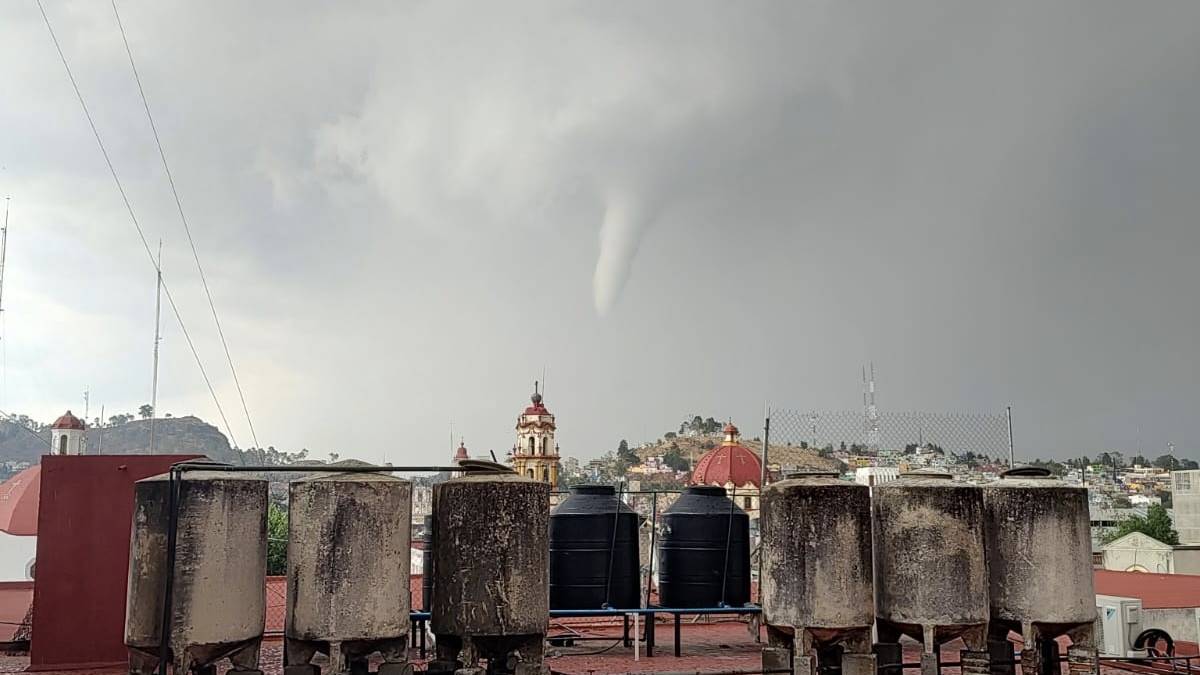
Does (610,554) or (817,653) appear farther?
(610,554)

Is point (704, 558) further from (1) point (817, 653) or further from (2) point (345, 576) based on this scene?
(2) point (345, 576)

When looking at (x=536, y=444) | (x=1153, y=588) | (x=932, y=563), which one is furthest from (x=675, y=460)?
(x=932, y=563)

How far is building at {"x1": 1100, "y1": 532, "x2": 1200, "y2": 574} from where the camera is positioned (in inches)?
1324

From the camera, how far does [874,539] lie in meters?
10.6

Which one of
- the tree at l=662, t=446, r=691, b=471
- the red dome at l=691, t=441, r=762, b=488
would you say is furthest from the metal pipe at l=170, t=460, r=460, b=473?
the tree at l=662, t=446, r=691, b=471

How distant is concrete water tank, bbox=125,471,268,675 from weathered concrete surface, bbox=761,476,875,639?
5351 millimetres

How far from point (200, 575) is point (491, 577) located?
8.98ft

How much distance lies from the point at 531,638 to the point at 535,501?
4.49 ft

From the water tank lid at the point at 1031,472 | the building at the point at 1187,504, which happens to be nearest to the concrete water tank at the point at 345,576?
the water tank lid at the point at 1031,472

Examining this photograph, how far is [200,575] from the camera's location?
8.83 m

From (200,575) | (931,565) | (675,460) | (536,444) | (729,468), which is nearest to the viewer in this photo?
(200,575)

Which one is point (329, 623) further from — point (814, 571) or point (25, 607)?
point (25, 607)

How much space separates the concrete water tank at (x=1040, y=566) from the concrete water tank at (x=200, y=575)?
7954 millimetres

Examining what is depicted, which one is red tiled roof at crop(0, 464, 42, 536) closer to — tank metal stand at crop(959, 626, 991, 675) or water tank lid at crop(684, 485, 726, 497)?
water tank lid at crop(684, 485, 726, 497)
